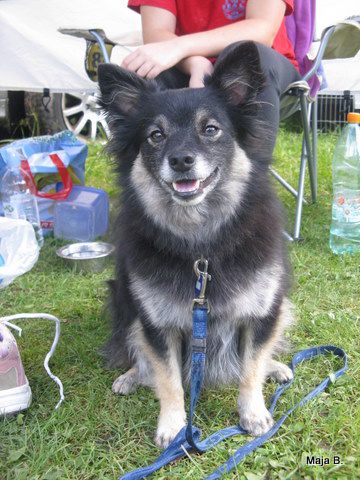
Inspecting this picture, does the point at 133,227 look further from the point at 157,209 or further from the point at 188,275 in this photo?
the point at 188,275

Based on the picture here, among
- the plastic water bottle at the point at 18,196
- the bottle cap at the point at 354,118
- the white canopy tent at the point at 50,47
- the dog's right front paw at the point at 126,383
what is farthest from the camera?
the white canopy tent at the point at 50,47

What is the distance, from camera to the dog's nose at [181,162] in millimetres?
1779

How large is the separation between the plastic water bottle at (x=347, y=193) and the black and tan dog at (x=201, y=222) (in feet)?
5.02

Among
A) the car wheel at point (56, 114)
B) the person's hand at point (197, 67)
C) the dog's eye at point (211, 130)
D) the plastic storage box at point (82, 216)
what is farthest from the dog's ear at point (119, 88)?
the car wheel at point (56, 114)

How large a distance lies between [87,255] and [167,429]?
164 cm

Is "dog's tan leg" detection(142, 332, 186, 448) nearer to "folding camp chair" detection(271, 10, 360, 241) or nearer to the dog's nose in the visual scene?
the dog's nose

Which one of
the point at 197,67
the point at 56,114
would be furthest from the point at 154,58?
the point at 56,114

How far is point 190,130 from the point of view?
1.88 m

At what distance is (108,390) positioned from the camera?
2199mm

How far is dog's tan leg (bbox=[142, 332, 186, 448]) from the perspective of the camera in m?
1.95

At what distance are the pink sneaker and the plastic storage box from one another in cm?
171

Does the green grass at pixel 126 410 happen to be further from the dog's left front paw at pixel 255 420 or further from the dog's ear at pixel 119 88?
the dog's ear at pixel 119 88

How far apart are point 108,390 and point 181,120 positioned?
1.07m

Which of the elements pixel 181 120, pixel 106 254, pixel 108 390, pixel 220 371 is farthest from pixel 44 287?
pixel 181 120
